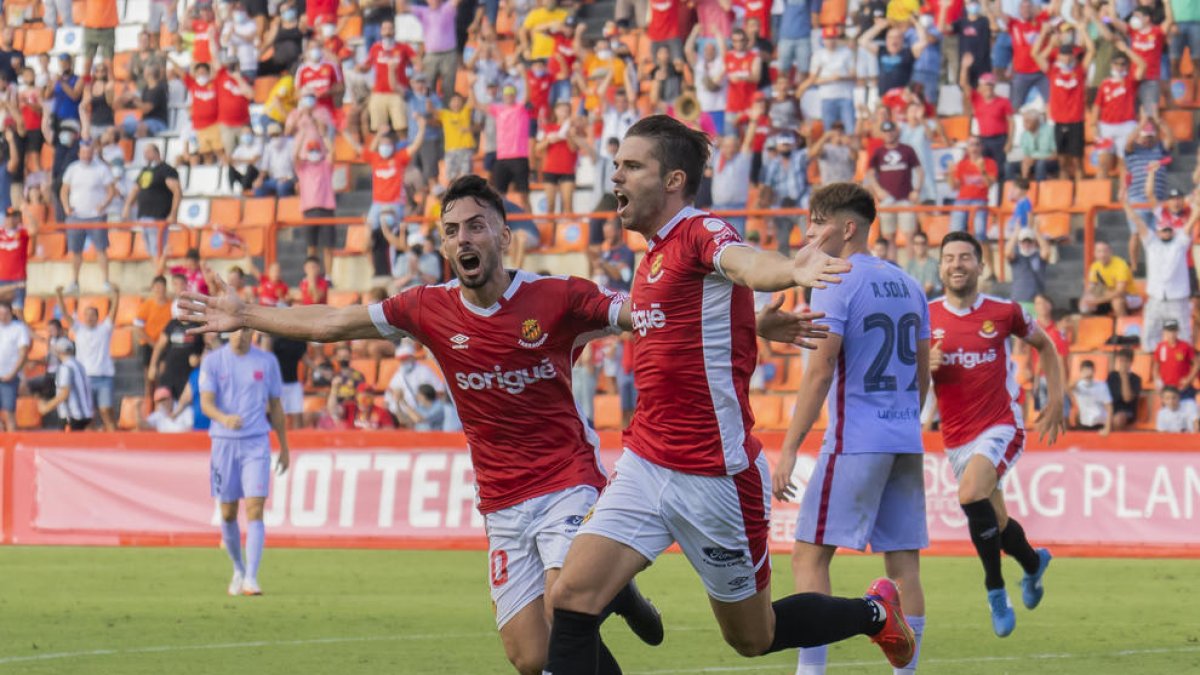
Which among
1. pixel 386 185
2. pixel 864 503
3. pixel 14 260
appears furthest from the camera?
pixel 14 260

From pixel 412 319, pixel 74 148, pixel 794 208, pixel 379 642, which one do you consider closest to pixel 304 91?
pixel 74 148

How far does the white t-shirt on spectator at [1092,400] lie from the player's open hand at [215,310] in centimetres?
1462

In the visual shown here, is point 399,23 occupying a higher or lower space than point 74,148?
higher

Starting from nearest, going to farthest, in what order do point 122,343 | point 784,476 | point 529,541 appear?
point 529,541 → point 784,476 → point 122,343

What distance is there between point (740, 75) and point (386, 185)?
15.7 feet

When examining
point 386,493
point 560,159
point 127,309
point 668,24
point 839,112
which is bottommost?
point 386,493

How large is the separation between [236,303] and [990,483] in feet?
19.4

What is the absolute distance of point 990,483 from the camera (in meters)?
12.5

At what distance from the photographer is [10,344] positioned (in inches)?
1010

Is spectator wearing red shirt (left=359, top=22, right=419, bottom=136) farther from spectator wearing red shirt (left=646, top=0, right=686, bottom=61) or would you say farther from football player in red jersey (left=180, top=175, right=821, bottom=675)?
football player in red jersey (left=180, top=175, right=821, bottom=675)

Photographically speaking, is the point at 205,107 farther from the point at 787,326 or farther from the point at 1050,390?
the point at 787,326

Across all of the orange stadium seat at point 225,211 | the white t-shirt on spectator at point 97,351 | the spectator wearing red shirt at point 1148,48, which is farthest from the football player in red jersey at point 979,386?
the orange stadium seat at point 225,211

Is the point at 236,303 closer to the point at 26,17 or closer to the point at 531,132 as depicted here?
the point at 531,132

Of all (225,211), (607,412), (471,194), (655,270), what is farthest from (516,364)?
(225,211)
